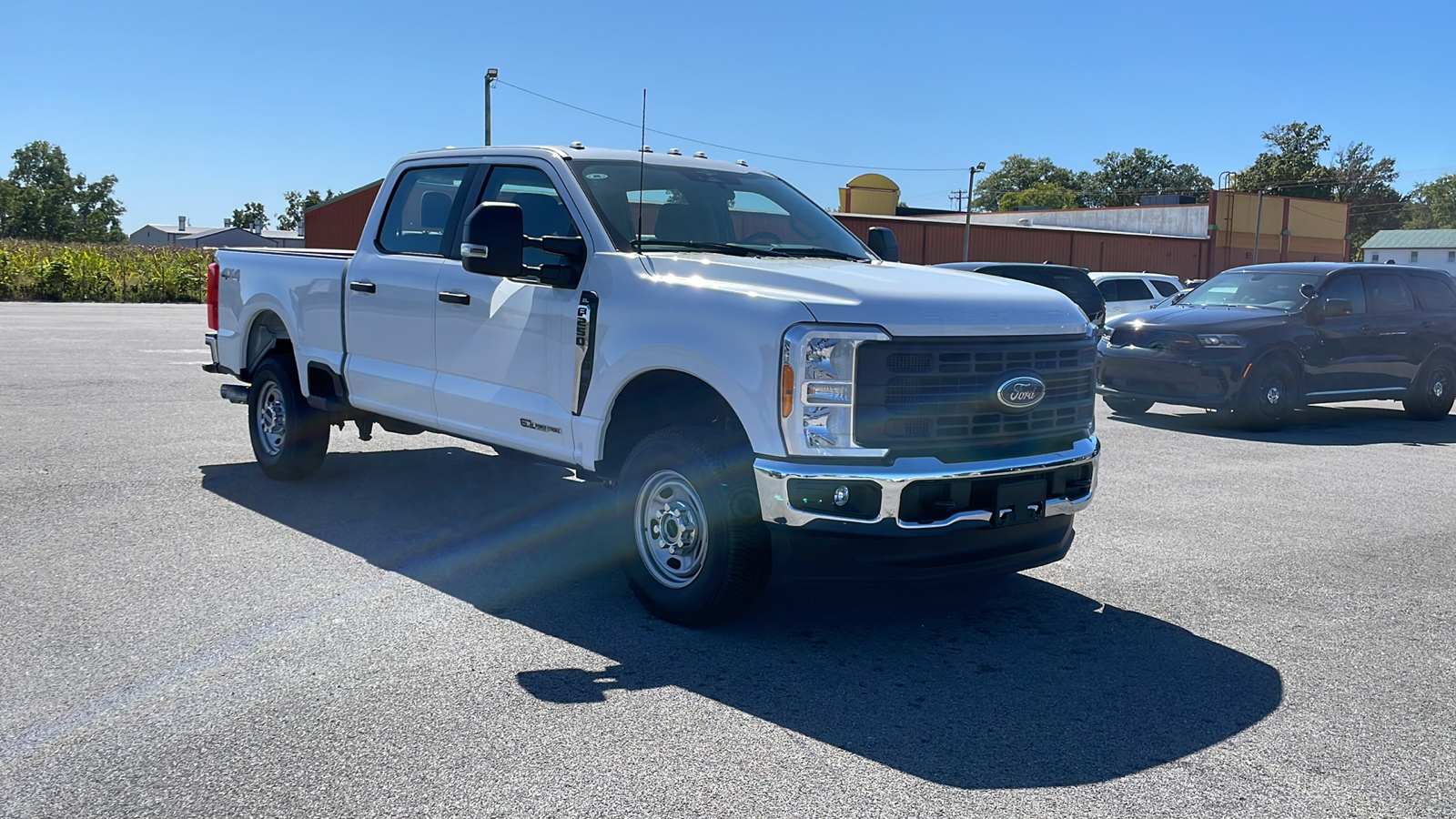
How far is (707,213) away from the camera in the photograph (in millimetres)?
6301

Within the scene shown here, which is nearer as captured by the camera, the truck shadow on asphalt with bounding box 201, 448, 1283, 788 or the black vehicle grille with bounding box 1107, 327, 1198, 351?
the truck shadow on asphalt with bounding box 201, 448, 1283, 788

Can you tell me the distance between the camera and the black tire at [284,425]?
310 inches

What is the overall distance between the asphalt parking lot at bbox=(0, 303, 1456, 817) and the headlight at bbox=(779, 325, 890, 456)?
0.68 metres

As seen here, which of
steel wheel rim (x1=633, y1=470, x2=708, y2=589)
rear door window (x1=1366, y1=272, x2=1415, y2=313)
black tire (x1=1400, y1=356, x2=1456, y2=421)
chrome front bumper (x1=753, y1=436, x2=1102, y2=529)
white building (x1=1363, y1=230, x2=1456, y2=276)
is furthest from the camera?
white building (x1=1363, y1=230, x2=1456, y2=276)

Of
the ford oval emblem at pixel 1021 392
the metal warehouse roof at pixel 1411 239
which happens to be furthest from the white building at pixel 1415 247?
the ford oval emblem at pixel 1021 392

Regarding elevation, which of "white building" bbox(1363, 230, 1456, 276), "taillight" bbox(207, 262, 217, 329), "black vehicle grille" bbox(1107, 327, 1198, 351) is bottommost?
"black vehicle grille" bbox(1107, 327, 1198, 351)

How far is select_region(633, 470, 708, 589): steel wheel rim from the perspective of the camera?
16.9 feet

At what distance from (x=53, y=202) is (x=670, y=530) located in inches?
6058

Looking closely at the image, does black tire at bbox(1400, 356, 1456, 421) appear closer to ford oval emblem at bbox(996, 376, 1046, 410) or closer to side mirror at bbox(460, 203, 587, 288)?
ford oval emblem at bbox(996, 376, 1046, 410)

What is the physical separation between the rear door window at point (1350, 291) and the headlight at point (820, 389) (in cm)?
1039

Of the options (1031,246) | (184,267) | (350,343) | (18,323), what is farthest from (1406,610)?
(1031,246)

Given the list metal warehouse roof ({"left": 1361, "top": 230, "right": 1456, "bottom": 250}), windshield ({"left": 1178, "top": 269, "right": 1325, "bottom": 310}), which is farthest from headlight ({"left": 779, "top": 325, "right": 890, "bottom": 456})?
metal warehouse roof ({"left": 1361, "top": 230, "right": 1456, "bottom": 250})

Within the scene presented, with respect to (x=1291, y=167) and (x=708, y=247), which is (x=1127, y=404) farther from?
(x=1291, y=167)

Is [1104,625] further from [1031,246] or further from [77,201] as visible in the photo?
[77,201]
